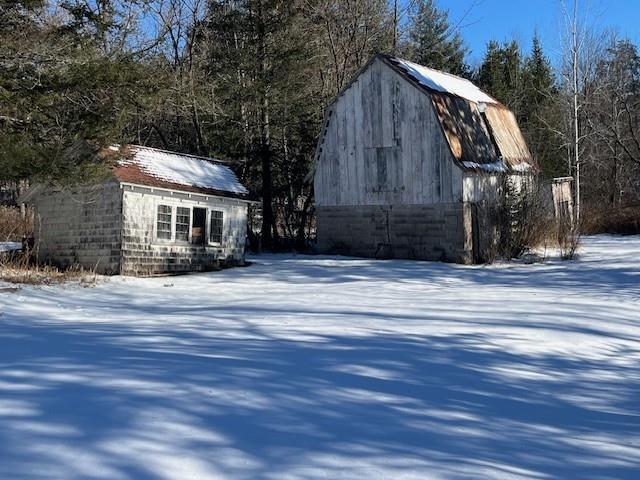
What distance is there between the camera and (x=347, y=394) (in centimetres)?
537

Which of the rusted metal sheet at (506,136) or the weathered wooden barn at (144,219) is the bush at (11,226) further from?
the rusted metal sheet at (506,136)

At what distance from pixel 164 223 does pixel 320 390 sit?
14514 millimetres

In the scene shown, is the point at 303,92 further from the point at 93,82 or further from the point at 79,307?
the point at 79,307

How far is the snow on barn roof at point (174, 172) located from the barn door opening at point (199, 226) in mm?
876

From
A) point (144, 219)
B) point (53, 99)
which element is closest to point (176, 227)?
point (144, 219)

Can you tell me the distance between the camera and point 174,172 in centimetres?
2019

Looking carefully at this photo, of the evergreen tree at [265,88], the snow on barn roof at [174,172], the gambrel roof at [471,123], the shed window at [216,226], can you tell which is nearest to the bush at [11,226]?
the evergreen tree at [265,88]

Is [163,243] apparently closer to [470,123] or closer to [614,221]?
[470,123]

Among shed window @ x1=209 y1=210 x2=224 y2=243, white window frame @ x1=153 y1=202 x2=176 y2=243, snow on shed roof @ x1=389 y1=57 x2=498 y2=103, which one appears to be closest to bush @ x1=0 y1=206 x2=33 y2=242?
shed window @ x1=209 y1=210 x2=224 y2=243

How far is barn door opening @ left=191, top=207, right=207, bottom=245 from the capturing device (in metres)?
20.3

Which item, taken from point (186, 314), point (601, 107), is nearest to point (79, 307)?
point (186, 314)

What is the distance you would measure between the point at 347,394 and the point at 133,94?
11714 millimetres

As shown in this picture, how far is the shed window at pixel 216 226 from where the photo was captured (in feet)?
68.2

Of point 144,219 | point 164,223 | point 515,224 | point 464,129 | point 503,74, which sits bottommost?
point 515,224
